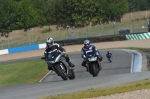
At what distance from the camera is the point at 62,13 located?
3312 inches

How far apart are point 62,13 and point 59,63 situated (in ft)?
220

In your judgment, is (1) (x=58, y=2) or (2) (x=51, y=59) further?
(1) (x=58, y=2)

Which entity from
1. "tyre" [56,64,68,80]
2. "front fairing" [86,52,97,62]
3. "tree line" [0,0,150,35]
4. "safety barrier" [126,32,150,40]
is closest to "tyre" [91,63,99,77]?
"front fairing" [86,52,97,62]

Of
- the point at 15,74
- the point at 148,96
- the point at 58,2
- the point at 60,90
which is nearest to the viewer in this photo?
the point at 148,96

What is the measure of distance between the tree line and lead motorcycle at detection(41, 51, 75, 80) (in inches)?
2283

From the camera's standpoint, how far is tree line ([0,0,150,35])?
78625mm

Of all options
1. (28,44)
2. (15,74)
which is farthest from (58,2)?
(15,74)

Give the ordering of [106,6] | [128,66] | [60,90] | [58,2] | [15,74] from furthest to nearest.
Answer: [58,2] < [106,6] < [15,74] < [128,66] < [60,90]

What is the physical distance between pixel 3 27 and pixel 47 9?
14.2 meters

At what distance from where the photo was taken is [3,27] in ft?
252

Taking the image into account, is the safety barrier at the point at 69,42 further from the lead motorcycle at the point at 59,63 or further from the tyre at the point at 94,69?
the lead motorcycle at the point at 59,63

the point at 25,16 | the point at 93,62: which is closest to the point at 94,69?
the point at 93,62

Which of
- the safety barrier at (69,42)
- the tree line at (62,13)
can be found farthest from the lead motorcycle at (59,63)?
the tree line at (62,13)

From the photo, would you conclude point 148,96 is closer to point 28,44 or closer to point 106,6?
point 28,44
